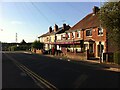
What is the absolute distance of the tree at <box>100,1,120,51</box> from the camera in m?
30.9

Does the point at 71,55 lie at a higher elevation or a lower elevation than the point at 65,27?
lower

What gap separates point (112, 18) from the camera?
31234 mm

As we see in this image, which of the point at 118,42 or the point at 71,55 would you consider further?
the point at 71,55

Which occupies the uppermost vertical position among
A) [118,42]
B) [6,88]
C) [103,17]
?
[103,17]

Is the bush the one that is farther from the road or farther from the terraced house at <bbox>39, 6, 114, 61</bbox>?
the road

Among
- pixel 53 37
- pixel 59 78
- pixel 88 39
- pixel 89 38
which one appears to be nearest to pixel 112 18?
pixel 59 78

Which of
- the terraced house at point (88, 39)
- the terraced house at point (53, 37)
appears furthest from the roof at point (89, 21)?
the terraced house at point (53, 37)

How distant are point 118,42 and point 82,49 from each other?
27652 millimetres

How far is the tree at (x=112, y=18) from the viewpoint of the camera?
30922 millimetres

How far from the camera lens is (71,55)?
56.9 meters

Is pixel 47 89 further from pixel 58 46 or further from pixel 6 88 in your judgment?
pixel 58 46

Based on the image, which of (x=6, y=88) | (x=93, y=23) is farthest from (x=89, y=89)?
(x=93, y=23)

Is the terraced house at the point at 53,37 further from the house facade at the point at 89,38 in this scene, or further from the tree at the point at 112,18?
the tree at the point at 112,18

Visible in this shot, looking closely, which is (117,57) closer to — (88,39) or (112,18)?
(112,18)
